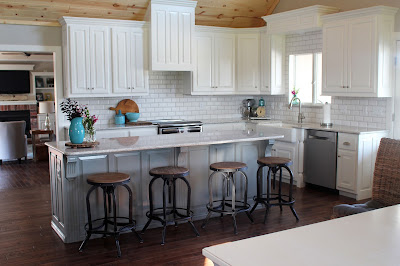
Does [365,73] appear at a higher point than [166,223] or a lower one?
higher

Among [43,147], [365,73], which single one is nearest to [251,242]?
[365,73]

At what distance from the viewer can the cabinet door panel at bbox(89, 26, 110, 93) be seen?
7.16 meters

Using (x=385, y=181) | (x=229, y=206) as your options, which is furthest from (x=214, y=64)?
(x=385, y=181)

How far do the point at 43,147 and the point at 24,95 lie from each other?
6.07m

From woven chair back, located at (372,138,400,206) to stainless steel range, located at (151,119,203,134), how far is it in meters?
4.16

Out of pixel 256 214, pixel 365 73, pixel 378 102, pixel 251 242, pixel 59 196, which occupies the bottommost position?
pixel 256 214

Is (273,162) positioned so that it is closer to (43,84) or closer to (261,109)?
(261,109)

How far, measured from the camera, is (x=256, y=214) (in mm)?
5625

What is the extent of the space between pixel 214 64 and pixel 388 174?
4915mm

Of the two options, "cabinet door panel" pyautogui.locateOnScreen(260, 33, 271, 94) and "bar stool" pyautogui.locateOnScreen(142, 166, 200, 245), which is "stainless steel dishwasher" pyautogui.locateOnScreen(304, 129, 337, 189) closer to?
"cabinet door panel" pyautogui.locateOnScreen(260, 33, 271, 94)

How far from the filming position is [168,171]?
473 centimetres

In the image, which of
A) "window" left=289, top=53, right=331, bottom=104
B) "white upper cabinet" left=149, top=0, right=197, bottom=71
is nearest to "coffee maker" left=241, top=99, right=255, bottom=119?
"window" left=289, top=53, right=331, bottom=104

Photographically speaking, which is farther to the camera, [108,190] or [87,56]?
[87,56]

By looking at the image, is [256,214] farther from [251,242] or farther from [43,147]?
[43,147]
